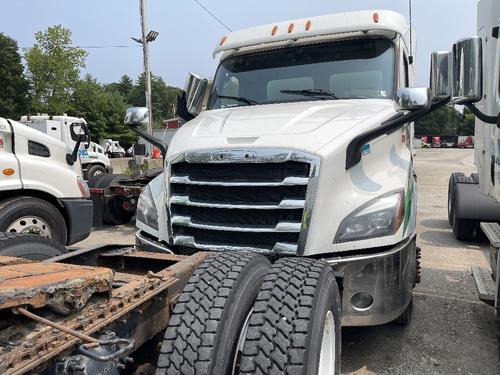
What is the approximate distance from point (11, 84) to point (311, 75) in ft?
171

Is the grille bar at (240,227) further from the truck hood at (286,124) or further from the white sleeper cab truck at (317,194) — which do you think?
the truck hood at (286,124)

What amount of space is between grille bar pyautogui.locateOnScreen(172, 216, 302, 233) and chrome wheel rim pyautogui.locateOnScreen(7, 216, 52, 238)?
8.89 feet

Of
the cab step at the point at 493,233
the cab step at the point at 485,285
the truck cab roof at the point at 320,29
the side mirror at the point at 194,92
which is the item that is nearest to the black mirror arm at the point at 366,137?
the truck cab roof at the point at 320,29

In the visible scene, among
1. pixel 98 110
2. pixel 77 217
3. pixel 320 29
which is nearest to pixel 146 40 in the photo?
pixel 77 217

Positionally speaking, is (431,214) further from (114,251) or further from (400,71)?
(114,251)

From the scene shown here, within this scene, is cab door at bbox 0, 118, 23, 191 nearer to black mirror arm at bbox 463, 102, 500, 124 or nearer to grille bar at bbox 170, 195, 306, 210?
grille bar at bbox 170, 195, 306, 210

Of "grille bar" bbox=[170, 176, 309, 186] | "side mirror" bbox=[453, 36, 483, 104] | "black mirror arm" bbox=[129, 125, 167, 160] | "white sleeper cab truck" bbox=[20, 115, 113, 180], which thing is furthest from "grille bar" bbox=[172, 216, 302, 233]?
"white sleeper cab truck" bbox=[20, 115, 113, 180]

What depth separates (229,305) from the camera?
2094 millimetres

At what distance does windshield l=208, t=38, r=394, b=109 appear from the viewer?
13.8 feet

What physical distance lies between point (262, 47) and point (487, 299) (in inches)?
118

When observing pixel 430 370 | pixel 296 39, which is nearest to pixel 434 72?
pixel 296 39

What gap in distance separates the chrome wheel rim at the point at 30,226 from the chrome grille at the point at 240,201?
8.87 feet

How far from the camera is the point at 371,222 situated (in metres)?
3.15

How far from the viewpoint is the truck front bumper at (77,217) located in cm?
607
